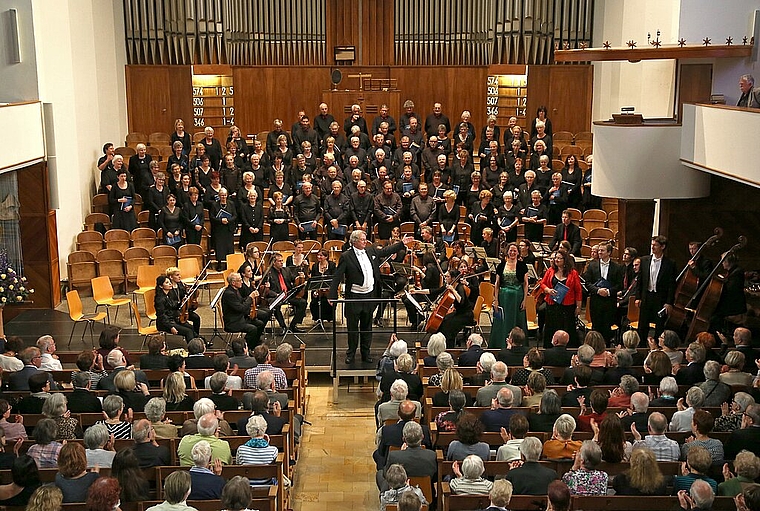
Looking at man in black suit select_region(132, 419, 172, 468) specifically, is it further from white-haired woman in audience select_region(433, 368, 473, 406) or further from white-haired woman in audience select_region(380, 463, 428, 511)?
white-haired woman in audience select_region(433, 368, 473, 406)

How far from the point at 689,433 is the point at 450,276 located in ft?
12.1

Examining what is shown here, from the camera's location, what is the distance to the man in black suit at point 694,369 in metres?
7.56

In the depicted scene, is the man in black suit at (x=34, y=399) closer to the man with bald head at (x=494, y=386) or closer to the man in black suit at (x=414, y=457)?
the man in black suit at (x=414, y=457)

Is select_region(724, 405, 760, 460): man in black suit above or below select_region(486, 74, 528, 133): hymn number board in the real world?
below

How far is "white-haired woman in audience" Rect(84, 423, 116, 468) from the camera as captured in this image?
6027 millimetres

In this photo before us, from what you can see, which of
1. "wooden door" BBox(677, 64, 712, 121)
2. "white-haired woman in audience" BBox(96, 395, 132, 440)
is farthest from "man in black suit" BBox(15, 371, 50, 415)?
"wooden door" BBox(677, 64, 712, 121)

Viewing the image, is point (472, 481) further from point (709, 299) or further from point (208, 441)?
point (709, 299)

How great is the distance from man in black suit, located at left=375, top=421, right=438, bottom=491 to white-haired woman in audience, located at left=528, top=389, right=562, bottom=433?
0.84 m

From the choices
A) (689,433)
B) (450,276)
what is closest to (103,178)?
(450,276)

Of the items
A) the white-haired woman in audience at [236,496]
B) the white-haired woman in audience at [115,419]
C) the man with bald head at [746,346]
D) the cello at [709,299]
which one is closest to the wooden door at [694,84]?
the cello at [709,299]

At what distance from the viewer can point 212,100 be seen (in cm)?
1761

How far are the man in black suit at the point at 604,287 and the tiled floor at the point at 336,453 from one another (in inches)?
102

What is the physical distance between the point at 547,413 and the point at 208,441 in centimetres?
234

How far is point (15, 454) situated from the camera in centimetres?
637
